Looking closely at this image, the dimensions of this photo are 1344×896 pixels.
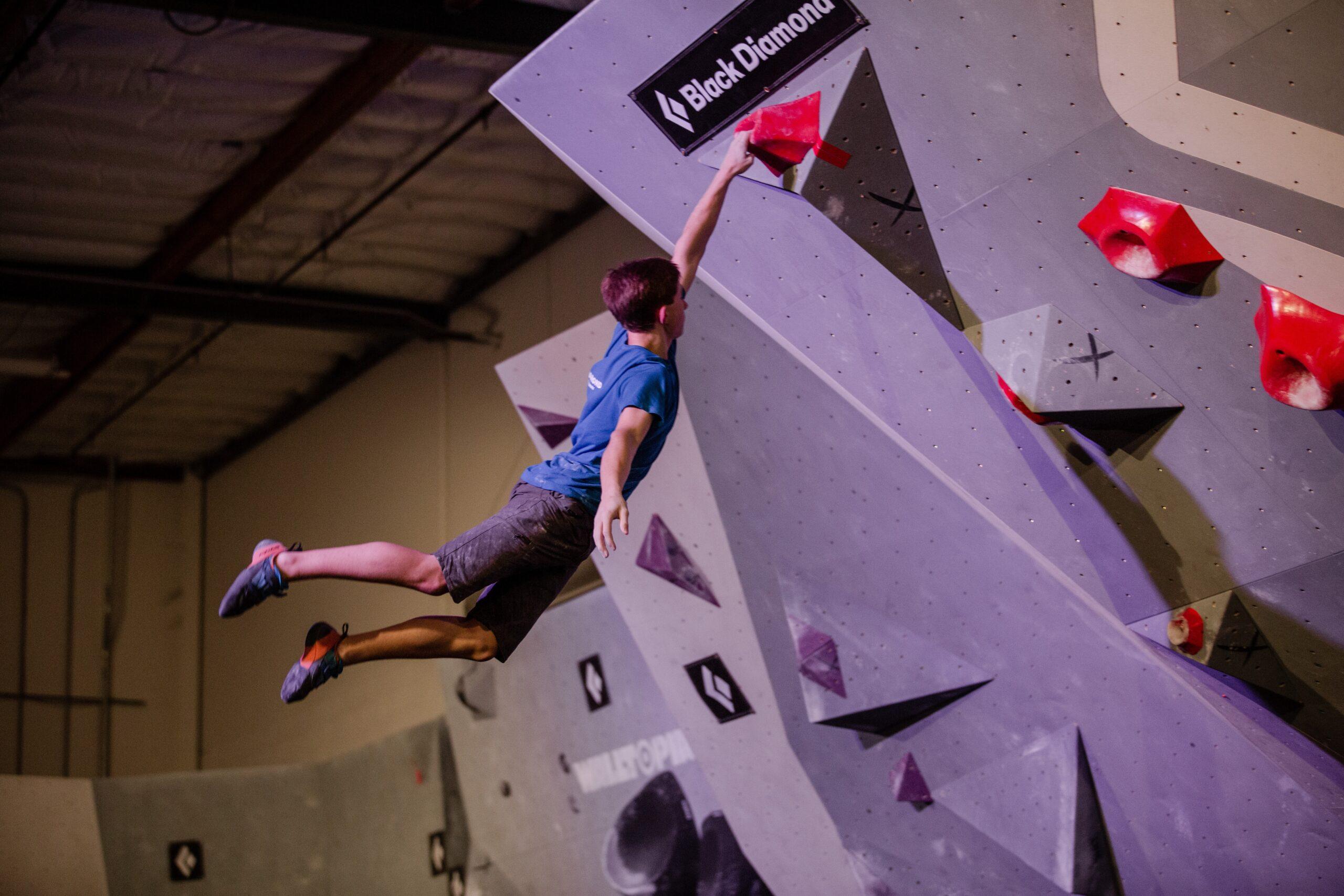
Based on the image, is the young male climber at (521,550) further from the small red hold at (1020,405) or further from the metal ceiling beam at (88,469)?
the metal ceiling beam at (88,469)

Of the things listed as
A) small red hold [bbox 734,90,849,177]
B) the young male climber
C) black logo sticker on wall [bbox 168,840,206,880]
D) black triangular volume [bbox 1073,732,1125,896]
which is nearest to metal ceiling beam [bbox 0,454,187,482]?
black logo sticker on wall [bbox 168,840,206,880]

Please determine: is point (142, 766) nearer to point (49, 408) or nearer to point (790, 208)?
point (49, 408)

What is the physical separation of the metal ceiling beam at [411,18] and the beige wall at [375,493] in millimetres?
1480

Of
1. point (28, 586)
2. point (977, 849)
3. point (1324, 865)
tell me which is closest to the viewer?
point (1324, 865)

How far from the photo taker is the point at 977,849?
398 centimetres

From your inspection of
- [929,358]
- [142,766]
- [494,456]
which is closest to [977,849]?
[929,358]

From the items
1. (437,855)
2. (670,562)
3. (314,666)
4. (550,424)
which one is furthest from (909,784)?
(437,855)

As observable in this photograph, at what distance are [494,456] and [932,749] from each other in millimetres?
4298

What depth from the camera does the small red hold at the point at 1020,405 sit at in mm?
3152

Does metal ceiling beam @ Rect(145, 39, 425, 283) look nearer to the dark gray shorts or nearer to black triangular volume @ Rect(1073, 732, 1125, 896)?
the dark gray shorts

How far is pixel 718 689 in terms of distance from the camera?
4598mm

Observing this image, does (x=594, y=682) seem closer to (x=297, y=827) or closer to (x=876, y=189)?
(x=297, y=827)

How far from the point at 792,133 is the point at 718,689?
2269 millimetres

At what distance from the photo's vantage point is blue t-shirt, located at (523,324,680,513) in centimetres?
290
